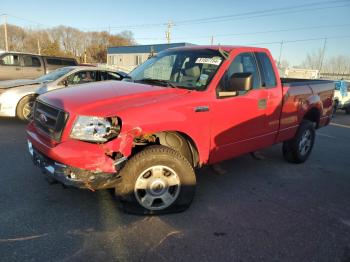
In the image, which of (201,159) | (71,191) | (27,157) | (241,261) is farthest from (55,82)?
(241,261)

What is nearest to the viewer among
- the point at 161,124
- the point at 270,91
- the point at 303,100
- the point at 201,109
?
the point at 161,124

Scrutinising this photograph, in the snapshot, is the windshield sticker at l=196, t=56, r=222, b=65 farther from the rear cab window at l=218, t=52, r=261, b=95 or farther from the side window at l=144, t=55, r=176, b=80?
the side window at l=144, t=55, r=176, b=80

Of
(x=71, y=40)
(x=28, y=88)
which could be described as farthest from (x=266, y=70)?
(x=71, y=40)

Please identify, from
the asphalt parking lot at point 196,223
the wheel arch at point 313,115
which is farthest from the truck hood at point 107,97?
the wheel arch at point 313,115

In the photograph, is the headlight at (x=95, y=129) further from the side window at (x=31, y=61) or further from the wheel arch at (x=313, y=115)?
the side window at (x=31, y=61)

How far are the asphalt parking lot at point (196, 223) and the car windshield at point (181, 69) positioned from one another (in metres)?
1.57

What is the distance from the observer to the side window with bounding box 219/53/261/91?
12.5ft

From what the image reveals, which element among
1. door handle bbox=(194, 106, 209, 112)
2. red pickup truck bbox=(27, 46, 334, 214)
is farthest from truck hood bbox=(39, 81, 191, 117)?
door handle bbox=(194, 106, 209, 112)

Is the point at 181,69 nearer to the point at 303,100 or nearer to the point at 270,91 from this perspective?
the point at 270,91

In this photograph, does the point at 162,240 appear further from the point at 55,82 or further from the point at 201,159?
the point at 55,82

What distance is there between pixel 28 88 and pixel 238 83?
20.3ft

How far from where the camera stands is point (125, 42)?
9075cm

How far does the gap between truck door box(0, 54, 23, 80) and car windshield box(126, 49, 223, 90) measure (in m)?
10.4

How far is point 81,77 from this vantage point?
334 inches
